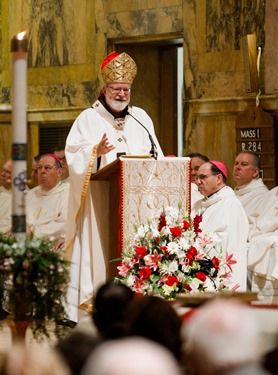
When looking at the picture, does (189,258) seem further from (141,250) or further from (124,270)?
(124,270)

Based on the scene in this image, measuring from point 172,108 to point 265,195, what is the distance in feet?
9.65

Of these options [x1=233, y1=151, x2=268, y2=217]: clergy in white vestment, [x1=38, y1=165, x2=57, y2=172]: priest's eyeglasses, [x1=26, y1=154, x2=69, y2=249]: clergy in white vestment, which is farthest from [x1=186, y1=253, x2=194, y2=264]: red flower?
[x1=38, y1=165, x2=57, y2=172]: priest's eyeglasses

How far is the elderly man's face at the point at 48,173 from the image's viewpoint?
41.4 ft

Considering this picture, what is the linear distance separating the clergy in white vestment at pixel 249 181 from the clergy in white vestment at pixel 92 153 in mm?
2347

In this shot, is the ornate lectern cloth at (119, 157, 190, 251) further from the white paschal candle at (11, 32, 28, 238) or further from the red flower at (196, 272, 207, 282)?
the white paschal candle at (11, 32, 28, 238)

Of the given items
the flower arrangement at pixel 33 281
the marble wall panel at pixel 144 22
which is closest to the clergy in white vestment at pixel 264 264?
the marble wall panel at pixel 144 22

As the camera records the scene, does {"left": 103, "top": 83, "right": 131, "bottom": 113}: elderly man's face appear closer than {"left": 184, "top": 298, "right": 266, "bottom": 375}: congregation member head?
No

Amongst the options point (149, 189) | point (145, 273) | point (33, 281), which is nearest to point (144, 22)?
point (149, 189)

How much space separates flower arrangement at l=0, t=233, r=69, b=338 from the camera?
5.39m

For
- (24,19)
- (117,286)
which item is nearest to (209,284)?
(117,286)

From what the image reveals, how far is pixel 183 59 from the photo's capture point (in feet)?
45.4

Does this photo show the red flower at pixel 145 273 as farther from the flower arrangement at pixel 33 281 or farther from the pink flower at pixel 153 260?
the flower arrangement at pixel 33 281

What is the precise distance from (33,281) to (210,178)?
572cm

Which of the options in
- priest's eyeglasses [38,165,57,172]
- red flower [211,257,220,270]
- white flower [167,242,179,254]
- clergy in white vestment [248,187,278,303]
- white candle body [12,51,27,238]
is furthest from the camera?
priest's eyeglasses [38,165,57,172]
